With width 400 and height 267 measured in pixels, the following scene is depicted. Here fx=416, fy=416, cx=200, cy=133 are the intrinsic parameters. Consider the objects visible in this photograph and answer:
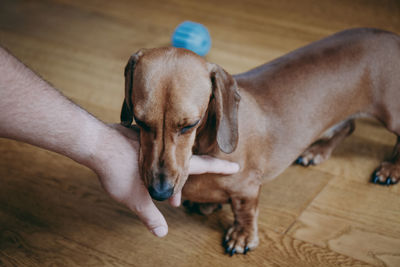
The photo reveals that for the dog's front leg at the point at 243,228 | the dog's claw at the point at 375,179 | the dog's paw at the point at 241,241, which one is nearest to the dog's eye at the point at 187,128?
the dog's front leg at the point at 243,228

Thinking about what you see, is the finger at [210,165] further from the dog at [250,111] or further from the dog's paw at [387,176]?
the dog's paw at [387,176]

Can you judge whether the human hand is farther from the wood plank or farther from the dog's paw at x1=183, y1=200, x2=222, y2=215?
the wood plank

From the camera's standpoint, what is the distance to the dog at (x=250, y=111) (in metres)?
1.47

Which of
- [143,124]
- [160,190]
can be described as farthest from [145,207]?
[143,124]

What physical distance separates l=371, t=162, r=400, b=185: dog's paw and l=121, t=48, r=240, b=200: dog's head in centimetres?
101

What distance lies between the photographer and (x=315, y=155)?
2312mm

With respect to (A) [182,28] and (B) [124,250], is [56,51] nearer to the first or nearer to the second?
(A) [182,28]

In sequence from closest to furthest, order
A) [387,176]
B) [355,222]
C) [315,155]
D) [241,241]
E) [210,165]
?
1. [210,165]
2. [241,241]
3. [355,222]
4. [387,176]
5. [315,155]

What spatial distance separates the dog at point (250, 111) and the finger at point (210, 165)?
0.16ft

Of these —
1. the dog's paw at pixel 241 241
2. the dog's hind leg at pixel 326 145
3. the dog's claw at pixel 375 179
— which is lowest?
the dog's paw at pixel 241 241

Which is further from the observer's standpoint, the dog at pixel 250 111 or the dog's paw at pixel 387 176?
the dog's paw at pixel 387 176

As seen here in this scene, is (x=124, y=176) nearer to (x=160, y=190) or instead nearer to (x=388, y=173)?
(x=160, y=190)

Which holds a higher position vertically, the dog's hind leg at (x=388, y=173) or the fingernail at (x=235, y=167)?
the fingernail at (x=235, y=167)

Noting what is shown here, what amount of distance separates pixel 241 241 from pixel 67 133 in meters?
0.87
